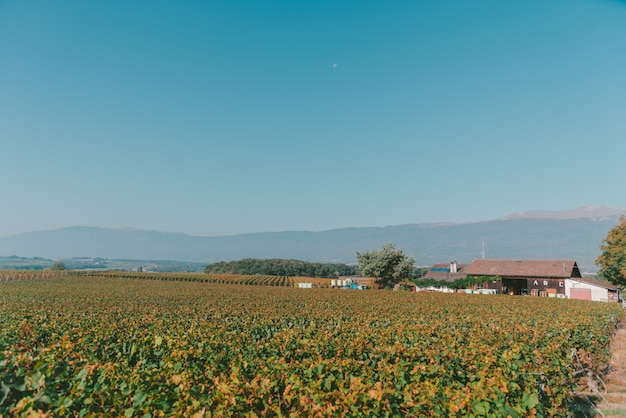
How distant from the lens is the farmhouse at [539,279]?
54000mm

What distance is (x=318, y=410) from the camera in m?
4.06

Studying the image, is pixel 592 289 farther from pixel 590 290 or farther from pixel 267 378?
pixel 267 378

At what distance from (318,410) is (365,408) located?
60 centimetres

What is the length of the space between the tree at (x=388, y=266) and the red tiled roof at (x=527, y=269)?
414 inches

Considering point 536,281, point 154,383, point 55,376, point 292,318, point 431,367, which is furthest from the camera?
point 536,281

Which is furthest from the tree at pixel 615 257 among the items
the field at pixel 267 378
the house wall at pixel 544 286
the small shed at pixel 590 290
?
the field at pixel 267 378

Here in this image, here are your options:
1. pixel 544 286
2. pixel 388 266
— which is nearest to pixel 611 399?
pixel 544 286

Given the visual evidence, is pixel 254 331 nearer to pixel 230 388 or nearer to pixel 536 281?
pixel 230 388

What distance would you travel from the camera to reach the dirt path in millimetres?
10234

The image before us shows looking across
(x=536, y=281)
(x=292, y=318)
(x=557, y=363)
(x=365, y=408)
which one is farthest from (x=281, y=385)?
(x=536, y=281)

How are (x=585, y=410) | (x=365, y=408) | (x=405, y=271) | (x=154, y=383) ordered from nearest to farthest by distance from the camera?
(x=365, y=408)
(x=154, y=383)
(x=585, y=410)
(x=405, y=271)

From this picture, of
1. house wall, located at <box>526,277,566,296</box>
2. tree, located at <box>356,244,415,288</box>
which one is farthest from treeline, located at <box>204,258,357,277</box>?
house wall, located at <box>526,277,566,296</box>

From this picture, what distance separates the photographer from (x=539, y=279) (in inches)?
2330

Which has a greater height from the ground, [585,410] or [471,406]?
[471,406]
